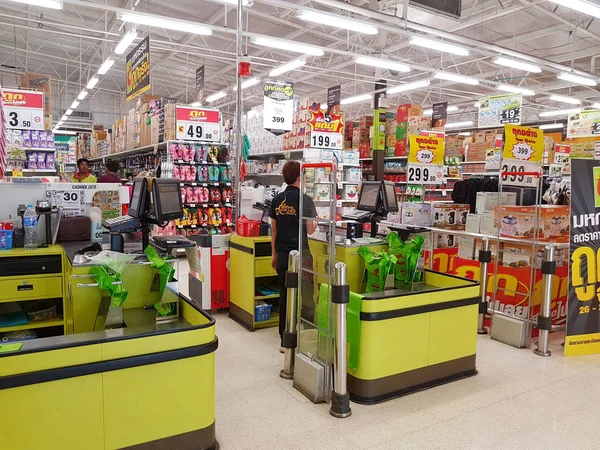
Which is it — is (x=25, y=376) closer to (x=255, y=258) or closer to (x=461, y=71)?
(x=255, y=258)

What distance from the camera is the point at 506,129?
533cm

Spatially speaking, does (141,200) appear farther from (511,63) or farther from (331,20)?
(511,63)

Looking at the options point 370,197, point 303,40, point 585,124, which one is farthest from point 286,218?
point 303,40

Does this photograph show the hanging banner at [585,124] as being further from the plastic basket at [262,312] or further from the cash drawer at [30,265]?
the cash drawer at [30,265]

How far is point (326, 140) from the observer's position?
875cm

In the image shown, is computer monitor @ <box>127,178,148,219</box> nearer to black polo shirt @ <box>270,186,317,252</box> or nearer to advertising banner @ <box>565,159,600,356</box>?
black polo shirt @ <box>270,186,317,252</box>

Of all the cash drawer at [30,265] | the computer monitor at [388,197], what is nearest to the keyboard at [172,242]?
the cash drawer at [30,265]

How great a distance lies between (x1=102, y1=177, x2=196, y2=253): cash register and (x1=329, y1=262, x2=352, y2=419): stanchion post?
0.99 m

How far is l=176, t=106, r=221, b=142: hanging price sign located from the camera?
9.01 meters

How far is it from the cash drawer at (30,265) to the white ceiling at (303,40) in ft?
18.5

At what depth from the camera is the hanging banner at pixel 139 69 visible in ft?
27.4

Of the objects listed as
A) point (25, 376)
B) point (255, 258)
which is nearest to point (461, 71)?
point (255, 258)

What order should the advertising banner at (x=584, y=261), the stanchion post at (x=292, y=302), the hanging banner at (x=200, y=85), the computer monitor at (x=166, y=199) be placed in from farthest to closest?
the hanging banner at (x=200, y=85) → the advertising banner at (x=584, y=261) → the stanchion post at (x=292, y=302) → the computer monitor at (x=166, y=199)

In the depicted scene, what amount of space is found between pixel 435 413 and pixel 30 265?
3283 mm
